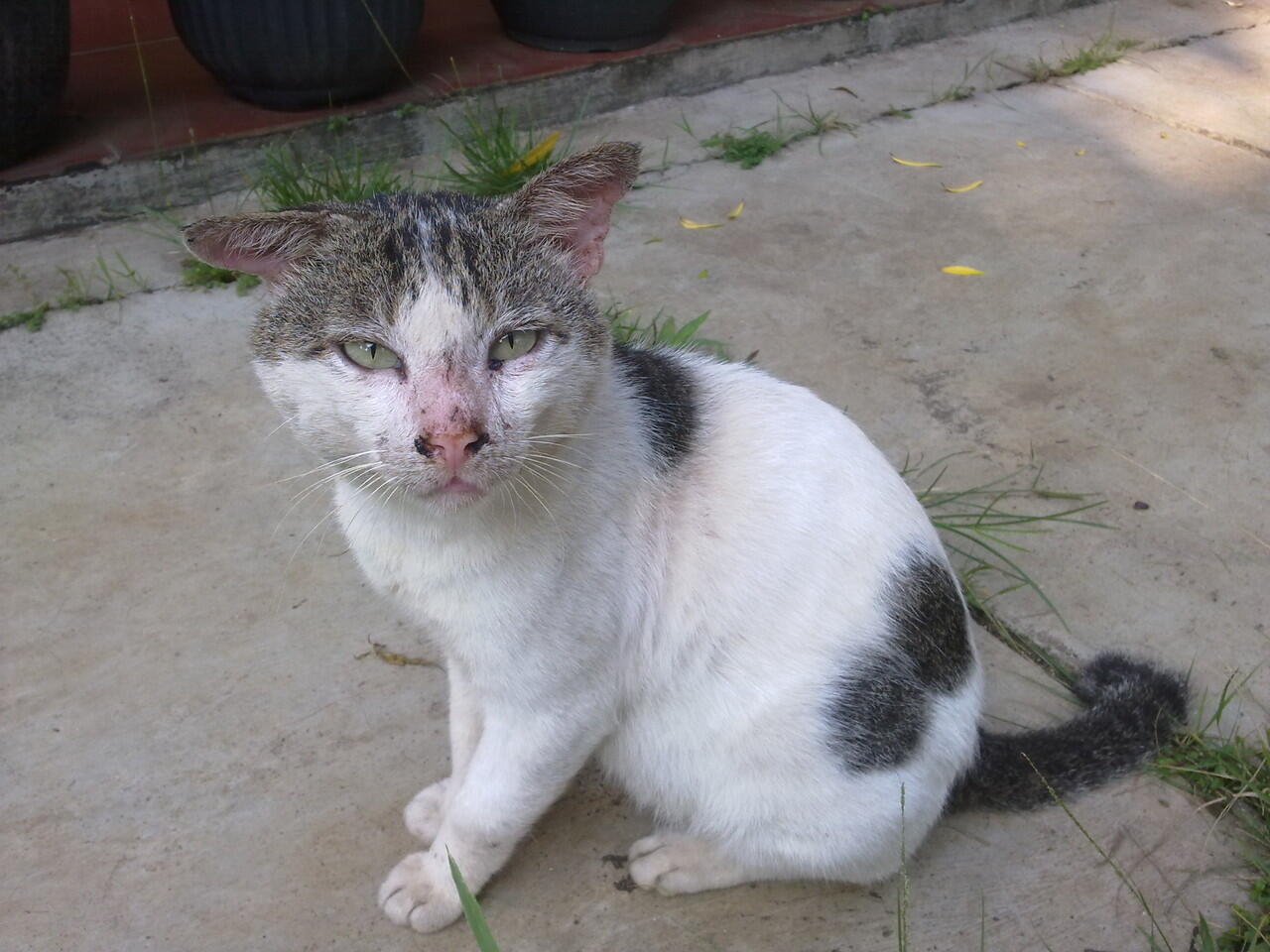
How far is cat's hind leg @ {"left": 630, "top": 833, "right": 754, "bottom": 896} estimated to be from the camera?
2.15 meters

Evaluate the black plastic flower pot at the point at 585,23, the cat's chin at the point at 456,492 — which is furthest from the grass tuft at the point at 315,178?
the cat's chin at the point at 456,492

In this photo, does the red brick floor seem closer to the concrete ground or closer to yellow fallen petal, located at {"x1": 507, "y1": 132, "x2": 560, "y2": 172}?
the concrete ground

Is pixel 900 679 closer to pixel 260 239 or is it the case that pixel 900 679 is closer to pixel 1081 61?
pixel 260 239

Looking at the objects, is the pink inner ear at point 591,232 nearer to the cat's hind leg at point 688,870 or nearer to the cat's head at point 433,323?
the cat's head at point 433,323

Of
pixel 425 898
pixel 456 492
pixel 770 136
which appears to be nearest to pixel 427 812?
pixel 425 898

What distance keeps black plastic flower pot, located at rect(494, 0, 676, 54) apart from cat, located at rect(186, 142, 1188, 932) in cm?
334

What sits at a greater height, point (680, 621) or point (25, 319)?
point (680, 621)

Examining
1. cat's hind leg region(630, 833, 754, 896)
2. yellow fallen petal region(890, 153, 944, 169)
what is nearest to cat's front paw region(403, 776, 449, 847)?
cat's hind leg region(630, 833, 754, 896)

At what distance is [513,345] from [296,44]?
10.3 feet

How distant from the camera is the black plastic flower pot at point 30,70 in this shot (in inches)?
151

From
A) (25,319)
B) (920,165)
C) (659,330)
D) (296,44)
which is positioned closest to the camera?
(659,330)

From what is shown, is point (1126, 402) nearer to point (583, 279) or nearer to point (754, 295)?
point (754, 295)

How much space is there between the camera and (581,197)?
6.04ft

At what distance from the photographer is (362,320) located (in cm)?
168
